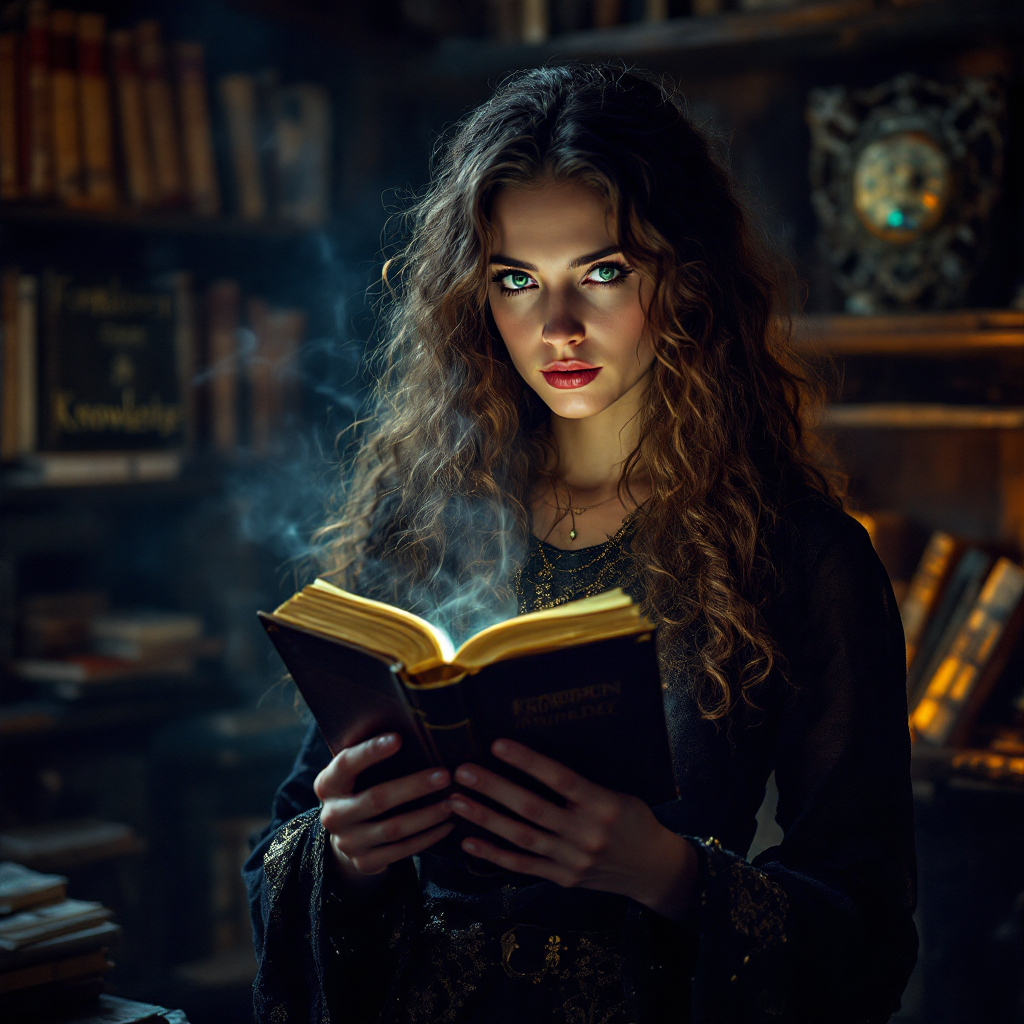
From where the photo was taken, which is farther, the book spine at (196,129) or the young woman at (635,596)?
the book spine at (196,129)

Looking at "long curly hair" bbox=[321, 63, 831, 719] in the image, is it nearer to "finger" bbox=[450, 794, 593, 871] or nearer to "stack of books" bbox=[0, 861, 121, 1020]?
"finger" bbox=[450, 794, 593, 871]

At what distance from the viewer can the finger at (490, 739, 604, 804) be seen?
78cm

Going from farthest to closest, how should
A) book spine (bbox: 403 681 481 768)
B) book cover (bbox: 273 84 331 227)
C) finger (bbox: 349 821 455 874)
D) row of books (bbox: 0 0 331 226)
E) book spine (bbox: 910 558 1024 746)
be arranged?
book cover (bbox: 273 84 331 227)
row of books (bbox: 0 0 331 226)
book spine (bbox: 910 558 1024 746)
finger (bbox: 349 821 455 874)
book spine (bbox: 403 681 481 768)

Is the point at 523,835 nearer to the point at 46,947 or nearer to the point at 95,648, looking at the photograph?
the point at 46,947

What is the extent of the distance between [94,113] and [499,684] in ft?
5.46

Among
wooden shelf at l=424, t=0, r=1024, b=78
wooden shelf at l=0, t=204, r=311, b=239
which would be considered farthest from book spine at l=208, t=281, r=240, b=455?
wooden shelf at l=424, t=0, r=1024, b=78

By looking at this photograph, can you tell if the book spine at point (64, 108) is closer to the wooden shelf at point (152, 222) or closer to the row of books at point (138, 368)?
the wooden shelf at point (152, 222)

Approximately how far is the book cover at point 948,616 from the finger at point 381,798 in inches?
51.1

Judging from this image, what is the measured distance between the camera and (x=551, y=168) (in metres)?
1.08

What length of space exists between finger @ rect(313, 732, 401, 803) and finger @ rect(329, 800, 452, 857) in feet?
0.11

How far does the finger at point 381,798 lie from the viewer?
809 mm

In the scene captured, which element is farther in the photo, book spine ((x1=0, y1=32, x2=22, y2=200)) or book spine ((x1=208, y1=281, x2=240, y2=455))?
book spine ((x1=208, y1=281, x2=240, y2=455))

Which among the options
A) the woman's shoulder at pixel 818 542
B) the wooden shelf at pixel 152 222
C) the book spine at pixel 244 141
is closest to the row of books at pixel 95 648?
the wooden shelf at pixel 152 222

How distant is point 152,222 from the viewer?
2.14 m
